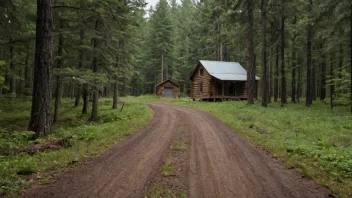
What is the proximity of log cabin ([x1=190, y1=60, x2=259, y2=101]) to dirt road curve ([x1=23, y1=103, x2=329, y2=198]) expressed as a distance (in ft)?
68.9

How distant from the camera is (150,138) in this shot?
898 centimetres

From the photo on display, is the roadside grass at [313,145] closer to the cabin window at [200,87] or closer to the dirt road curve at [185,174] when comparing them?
the dirt road curve at [185,174]

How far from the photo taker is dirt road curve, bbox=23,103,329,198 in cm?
451

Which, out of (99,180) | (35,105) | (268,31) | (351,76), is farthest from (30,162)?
(268,31)

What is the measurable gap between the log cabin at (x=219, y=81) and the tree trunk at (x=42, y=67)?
2196 cm

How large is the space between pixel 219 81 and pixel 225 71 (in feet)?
5.53

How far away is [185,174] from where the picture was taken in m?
5.40

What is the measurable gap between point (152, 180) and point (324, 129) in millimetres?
10040

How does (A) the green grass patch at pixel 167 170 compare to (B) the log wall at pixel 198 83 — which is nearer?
(A) the green grass patch at pixel 167 170

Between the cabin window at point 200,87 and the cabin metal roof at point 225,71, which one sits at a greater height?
the cabin metal roof at point 225,71

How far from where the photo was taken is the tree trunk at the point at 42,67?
24.9 ft

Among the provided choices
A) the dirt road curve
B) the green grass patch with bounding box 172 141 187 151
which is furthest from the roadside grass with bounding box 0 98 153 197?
the green grass patch with bounding box 172 141 187 151

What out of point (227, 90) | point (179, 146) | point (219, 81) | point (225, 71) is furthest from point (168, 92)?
point (179, 146)

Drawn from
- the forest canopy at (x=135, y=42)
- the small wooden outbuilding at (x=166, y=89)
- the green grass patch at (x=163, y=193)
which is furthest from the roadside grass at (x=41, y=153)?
the small wooden outbuilding at (x=166, y=89)
